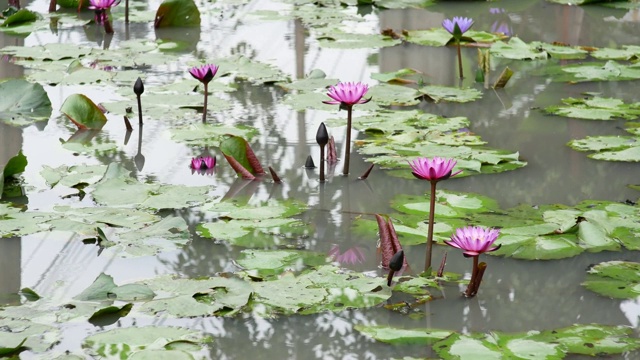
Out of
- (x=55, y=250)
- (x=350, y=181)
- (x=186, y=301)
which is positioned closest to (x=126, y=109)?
(x=350, y=181)

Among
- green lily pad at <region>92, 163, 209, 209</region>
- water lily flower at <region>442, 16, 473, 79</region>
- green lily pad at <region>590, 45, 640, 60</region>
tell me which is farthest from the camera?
green lily pad at <region>590, 45, 640, 60</region>

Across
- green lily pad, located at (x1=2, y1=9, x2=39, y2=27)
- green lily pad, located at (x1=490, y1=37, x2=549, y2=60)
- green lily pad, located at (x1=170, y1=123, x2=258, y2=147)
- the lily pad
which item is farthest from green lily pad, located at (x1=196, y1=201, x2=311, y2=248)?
green lily pad, located at (x1=2, y1=9, x2=39, y2=27)

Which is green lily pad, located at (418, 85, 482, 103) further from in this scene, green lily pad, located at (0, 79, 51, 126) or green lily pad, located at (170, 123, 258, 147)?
green lily pad, located at (0, 79, 51, 126)

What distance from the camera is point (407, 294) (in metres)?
2.38

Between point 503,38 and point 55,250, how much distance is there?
11.5 feet

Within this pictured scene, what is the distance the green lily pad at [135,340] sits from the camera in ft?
6.79

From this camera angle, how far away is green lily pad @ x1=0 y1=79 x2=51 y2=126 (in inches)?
155

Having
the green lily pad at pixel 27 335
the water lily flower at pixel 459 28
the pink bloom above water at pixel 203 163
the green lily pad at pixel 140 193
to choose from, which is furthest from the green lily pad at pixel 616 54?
the green lily pad at pixel 27 335

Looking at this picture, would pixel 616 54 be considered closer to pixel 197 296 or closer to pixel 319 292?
pixel 319 292

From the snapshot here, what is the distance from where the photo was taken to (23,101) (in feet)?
13.1

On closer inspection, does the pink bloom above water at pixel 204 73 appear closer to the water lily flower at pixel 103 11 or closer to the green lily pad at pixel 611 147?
the green lily pad at pixel 611 147

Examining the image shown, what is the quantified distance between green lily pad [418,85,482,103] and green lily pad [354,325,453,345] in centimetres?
214

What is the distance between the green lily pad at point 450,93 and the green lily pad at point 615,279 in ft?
5.76

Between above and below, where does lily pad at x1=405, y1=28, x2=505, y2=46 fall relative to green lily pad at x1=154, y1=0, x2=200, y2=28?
below
